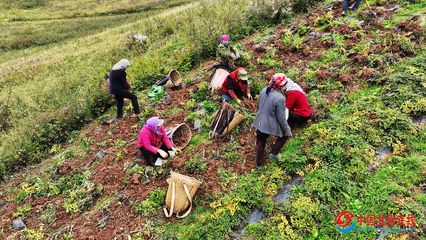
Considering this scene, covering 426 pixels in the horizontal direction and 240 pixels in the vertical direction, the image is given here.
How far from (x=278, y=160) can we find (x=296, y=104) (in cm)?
146

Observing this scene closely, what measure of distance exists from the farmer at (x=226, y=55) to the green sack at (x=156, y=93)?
7.13ft

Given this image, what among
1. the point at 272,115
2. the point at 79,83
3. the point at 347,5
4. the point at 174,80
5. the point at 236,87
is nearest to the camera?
the point at 272,115

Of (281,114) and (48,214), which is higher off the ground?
(281,114)

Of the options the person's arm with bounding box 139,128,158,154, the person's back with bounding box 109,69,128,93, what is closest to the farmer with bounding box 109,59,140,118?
the person's back with bounding box 109,69,128,93

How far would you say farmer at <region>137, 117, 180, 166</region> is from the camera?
27.7 ft

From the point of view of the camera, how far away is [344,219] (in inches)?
246

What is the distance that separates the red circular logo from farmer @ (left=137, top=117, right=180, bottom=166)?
164 inches

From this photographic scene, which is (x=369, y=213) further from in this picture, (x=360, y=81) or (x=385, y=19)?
(x=385, y=19)

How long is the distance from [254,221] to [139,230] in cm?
229

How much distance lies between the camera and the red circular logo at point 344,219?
6.18 metres

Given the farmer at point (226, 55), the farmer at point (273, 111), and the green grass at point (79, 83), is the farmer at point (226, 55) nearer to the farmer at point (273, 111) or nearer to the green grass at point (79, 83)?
the green grass at point (79, 83)

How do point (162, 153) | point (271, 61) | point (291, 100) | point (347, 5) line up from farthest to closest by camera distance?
1. point (347, 5)
2. point (271, 61)
3. point (162, 153)
4. point (291, 100)

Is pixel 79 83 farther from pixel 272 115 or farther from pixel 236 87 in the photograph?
pixel 272 115

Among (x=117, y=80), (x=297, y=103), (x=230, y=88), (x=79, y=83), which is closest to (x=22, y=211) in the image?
(x=117, y=80)
